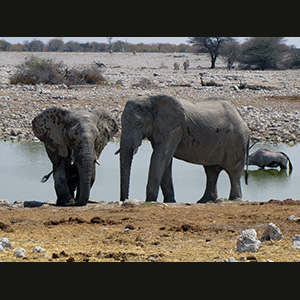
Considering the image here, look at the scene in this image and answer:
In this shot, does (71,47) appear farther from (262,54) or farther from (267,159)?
(267,159)

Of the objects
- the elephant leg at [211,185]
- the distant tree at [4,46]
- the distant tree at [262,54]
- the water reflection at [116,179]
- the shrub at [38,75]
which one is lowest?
the water reflection at [116,179]

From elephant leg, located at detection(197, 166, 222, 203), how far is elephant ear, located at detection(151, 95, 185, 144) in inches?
63.4

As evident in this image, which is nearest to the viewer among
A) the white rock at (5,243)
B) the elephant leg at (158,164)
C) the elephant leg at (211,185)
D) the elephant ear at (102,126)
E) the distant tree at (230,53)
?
the white rock at (5,243)

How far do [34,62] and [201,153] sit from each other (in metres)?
19.4

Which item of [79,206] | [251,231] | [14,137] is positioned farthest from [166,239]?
[14,137]

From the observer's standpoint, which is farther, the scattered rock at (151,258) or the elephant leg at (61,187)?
the elephant leg at (61,187)

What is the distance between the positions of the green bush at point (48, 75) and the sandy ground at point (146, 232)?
62.3 ft

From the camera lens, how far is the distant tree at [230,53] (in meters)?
50.9

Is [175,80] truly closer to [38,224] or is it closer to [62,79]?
Answer: [62,79]

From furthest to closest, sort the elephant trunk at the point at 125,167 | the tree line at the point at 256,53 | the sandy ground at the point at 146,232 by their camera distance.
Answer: the tree line at the point at 256,53 < the elephant trunk at the point at 125,167 < the sandy ground at the point at 146,232

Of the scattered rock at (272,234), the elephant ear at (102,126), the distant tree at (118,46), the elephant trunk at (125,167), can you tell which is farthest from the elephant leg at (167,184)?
the distant tree at (118,46)

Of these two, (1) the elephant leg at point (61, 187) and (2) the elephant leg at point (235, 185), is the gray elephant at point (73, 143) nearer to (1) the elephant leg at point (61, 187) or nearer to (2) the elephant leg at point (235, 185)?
(1) the elephant leg at point (61, 187)

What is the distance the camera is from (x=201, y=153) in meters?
12.7

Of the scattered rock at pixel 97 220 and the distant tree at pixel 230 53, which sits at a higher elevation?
the distant tree at pixel 230 53
